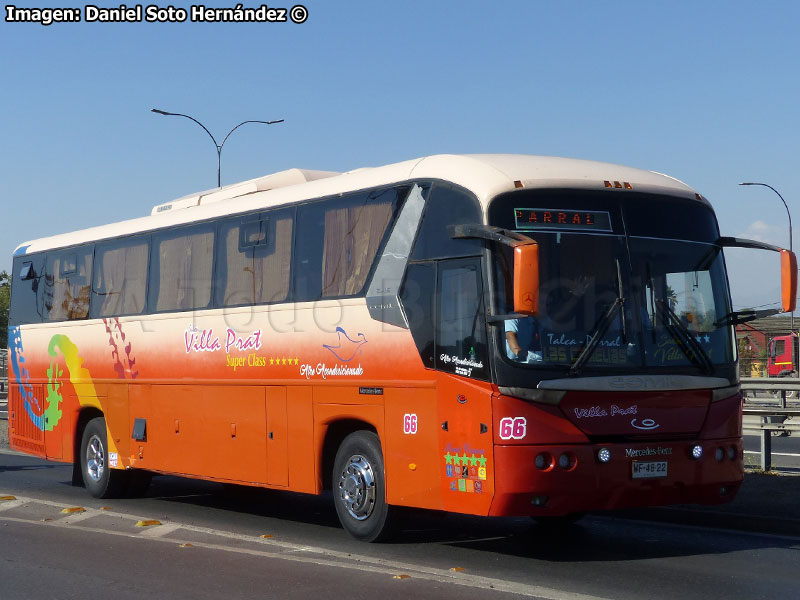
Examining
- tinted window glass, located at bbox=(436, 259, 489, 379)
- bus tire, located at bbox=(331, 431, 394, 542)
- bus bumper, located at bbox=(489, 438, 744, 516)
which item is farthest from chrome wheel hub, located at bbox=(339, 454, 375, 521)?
bus bumper, located at bbox=(489, 438, 744, 516)

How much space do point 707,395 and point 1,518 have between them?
25.6 ft

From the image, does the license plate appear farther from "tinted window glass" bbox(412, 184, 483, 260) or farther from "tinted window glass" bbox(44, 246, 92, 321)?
"tinted window glass" bbox(44, 246, 92, 321)

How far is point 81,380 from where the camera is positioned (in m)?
16.0

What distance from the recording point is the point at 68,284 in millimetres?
16578

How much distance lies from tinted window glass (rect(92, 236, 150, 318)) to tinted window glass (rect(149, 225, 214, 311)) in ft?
1.04

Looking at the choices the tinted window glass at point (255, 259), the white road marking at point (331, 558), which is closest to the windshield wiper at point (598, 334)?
the white road marking at point (331, 558)

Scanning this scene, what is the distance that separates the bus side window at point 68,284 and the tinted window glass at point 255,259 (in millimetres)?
3734

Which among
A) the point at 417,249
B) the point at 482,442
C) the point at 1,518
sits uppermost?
the point at 417,249

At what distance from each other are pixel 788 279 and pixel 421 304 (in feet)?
10.5

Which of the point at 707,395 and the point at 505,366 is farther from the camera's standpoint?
the point at 707,395

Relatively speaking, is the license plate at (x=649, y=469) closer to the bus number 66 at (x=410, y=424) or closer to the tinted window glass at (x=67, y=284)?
the bus number 66 at (x=410, y=424)

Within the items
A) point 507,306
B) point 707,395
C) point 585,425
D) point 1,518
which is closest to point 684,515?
point 707,395

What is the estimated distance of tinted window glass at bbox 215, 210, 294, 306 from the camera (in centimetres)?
1209

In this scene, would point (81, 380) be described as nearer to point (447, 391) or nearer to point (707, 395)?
point (447, 391)
